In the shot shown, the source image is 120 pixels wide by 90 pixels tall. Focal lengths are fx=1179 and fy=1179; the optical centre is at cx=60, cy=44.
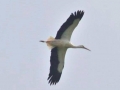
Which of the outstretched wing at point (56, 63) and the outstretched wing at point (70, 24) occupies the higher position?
the outstretched wing at point (70, 24)

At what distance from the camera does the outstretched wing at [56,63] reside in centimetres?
5744

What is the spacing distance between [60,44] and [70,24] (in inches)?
45.4

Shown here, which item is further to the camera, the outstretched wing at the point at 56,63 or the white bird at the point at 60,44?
the outstretched wing at the point at 56,63

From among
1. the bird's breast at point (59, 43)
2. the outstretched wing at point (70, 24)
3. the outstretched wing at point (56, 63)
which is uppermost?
the outstretched wing at point (70, 24)

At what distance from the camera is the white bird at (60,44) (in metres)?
56.9

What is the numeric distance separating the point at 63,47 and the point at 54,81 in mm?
1718

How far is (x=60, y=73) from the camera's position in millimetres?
57875

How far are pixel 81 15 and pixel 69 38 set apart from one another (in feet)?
4.49

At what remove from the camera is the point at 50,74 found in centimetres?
5753

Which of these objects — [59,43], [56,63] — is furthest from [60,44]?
[56,63]

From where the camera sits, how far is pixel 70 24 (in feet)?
187

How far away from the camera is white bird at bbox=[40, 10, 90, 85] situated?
5688 centimetres

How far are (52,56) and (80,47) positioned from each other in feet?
5.72

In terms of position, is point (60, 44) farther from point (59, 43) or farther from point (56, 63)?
point (56, 63)
